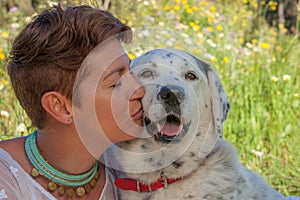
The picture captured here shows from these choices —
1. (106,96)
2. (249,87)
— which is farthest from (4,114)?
(249,87)

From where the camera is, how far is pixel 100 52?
2.40 meters

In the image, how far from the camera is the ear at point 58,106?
7.77 feet

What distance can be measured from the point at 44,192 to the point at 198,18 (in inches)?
170

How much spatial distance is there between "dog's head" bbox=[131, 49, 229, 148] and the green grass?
0.64 m

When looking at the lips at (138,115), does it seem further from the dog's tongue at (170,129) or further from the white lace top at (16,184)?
the white lace top at (16,184)

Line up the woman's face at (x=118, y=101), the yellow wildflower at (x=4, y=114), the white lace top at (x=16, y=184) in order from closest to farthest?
the white lace top at (x=16, y=184), the woman's face at (x=118, y=101), the yellow wildflower at (x=4, y=114)

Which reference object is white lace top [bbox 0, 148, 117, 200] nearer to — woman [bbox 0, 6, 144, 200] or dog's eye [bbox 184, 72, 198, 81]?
woman [bbox 0, 6, 144, 200]

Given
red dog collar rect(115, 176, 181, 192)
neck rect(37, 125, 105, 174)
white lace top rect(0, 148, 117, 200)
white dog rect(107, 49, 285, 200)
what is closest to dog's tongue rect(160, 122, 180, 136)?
white dog rect(107, 49, 285, 200)

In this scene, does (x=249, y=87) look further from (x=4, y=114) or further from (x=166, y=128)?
(x=166, y=128)

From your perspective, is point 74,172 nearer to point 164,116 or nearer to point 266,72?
point 164,116

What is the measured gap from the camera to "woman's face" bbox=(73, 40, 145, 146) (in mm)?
2375

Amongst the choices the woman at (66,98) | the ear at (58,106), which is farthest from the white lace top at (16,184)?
the ear at (58,106)

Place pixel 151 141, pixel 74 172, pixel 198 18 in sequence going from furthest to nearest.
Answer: pixel 198 18, pixel 151 141, pixel 74 172

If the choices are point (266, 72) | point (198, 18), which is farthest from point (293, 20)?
point (266, 72)
